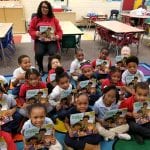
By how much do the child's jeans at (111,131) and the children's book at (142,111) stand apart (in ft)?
0.52

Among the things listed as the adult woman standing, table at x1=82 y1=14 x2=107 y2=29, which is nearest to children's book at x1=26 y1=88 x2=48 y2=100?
the adult woman standing

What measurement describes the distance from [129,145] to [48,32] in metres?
2.45

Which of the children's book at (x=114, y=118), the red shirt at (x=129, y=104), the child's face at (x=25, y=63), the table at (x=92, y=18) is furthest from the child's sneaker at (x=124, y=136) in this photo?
the table at (x=92, y=18)

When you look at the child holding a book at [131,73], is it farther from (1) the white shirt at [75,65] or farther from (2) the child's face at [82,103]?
(2) the child's face at [82,103]

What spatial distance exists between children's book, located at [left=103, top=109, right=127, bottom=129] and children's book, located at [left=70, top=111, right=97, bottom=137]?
236mm

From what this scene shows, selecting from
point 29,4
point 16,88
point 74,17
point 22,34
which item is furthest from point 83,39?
point 16,88

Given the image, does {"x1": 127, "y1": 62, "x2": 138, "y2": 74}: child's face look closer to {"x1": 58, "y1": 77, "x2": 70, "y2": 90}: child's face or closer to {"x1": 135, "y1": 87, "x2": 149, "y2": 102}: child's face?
{"x1": 135, "y1": 87, "x2": 149, "y2": 102}: child's face

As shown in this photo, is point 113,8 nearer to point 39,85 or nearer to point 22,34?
point 22,34

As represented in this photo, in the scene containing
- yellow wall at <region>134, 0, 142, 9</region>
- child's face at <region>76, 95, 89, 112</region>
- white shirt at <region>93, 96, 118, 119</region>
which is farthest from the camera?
yellow wall at <region>134, 0, 142, 9</region>

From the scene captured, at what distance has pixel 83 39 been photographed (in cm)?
727

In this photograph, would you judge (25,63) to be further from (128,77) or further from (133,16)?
(133,16)

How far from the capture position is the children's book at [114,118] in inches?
94.1

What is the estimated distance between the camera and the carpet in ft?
7.84

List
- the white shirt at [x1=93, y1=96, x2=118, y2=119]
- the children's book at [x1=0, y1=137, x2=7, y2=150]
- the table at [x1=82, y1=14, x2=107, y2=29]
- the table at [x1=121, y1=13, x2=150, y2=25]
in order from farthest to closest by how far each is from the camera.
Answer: the table at [x1=82, y1=14, x2=107, y2=29]
the table at [x1=121, y1=13, x2=150, y2=25]
the white shirt at [x1=93, y1=96, x2=118, y2=119]
the children's book at [x1=0, y1=137, x2=7, y2=150]
